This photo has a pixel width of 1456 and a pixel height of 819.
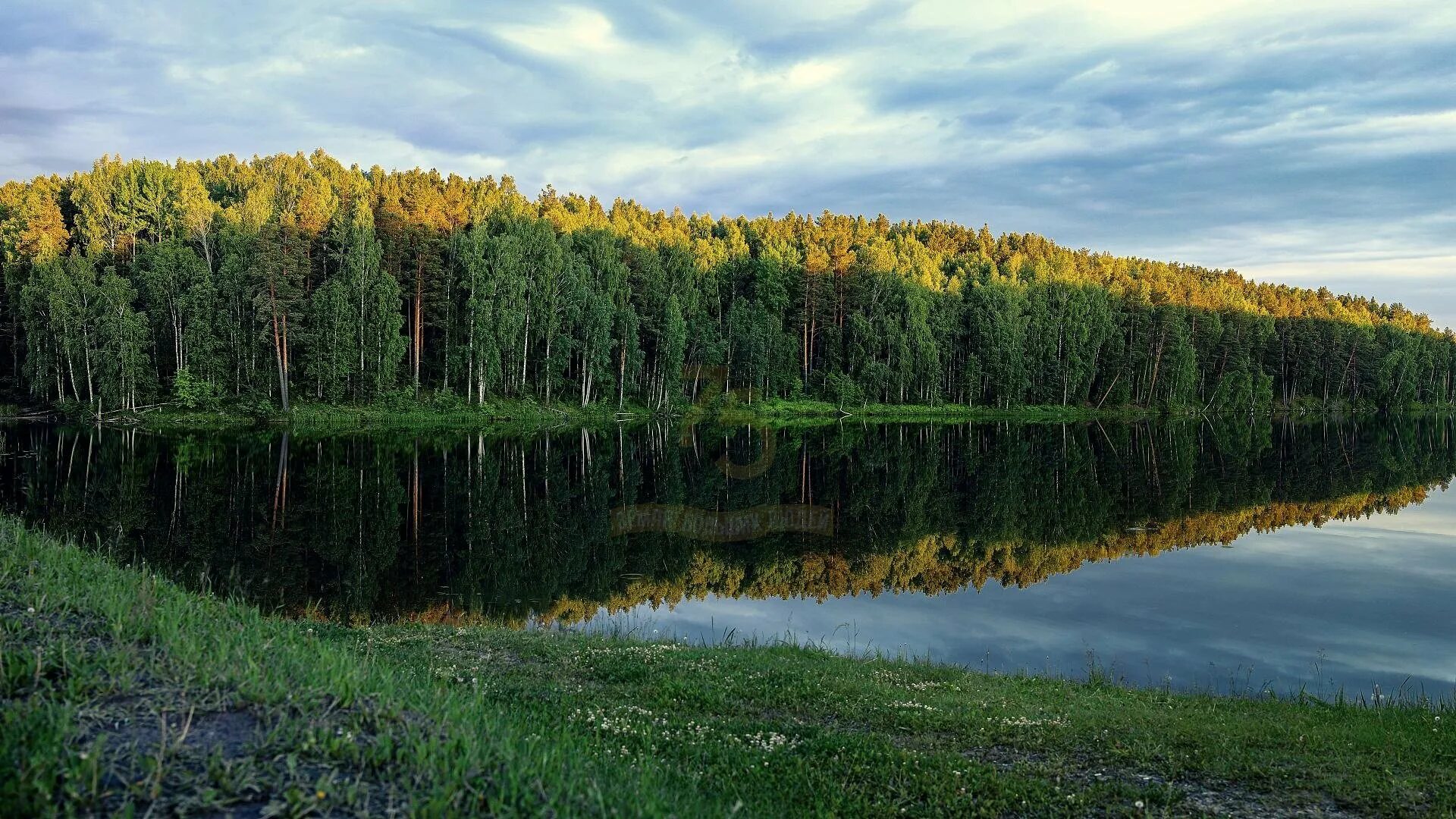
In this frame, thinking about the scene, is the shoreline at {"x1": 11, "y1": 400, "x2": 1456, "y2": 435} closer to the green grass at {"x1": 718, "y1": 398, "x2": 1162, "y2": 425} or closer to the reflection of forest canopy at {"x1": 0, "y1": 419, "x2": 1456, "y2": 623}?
the green grass at {"x1": 718, "y1": 398, "x2": 1162, "y2": 425}

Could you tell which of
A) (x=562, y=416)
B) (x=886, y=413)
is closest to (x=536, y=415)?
(x=562, y=416)

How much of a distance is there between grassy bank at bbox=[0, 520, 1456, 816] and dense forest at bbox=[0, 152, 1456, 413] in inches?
2303

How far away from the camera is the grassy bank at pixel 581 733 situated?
17.9 ft

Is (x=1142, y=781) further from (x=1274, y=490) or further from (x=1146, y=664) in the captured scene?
(x=1274, y=490)

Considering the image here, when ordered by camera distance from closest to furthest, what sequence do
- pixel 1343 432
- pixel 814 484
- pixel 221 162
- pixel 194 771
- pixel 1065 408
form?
pixel 194 771, pixel 814 484, pixel 1343 432, pixel 1065 408, pixel 221 162

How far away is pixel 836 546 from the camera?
28.3 m

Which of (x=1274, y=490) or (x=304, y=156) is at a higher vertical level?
(x=304, y=156)

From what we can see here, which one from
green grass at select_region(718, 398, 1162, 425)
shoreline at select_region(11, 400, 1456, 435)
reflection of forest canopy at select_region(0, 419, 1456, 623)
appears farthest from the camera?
green grass at select_region(718, 398, 1162, 425)

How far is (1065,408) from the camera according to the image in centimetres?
10419

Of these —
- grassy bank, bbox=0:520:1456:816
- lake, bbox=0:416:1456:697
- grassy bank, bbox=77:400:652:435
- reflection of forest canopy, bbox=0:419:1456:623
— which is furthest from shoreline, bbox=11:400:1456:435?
grassy bank, bbox=0:520:1456:816

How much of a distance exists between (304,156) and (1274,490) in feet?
420

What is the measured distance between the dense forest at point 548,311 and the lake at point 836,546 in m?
16.0

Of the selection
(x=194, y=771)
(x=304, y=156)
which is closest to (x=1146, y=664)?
(x=194, y=771)

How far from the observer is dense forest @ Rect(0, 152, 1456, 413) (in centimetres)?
6594
